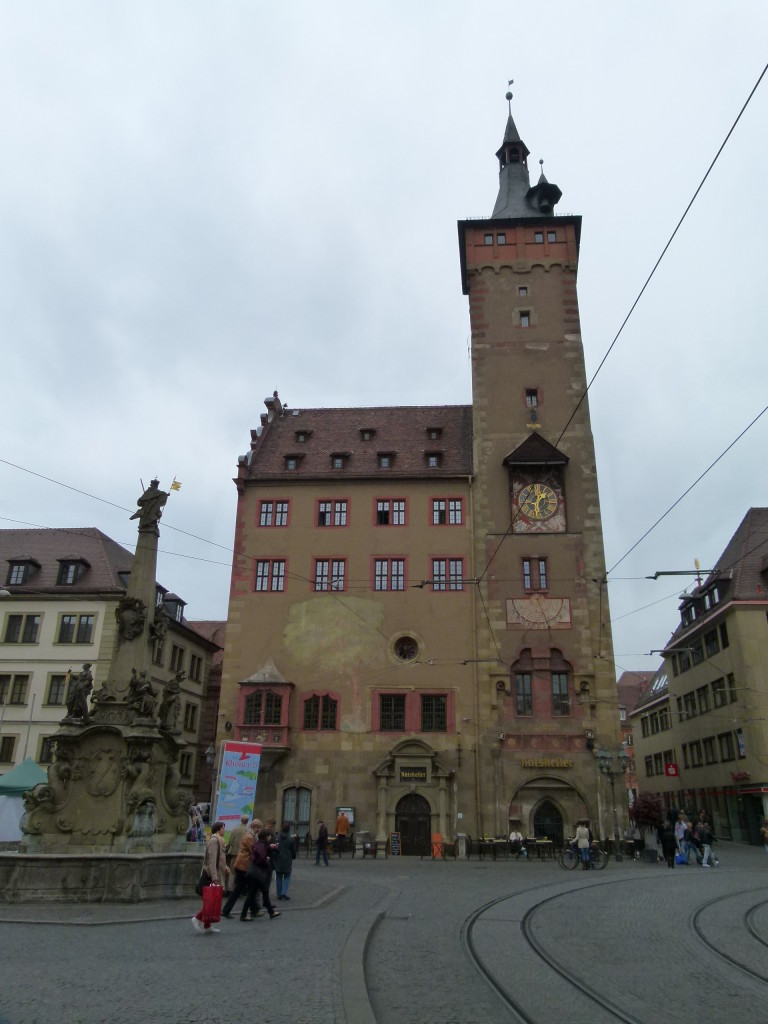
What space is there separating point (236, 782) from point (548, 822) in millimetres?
19160

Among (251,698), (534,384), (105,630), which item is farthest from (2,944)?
(534,384)

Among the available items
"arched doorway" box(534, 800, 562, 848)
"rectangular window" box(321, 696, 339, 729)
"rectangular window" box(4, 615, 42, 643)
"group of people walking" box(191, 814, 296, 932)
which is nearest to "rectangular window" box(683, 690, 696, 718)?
"arched doorway" box(534, 800, 562, 848)

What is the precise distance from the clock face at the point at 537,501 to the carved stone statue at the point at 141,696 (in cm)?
2418

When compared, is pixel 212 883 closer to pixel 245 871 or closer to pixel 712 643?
pixel 245 871

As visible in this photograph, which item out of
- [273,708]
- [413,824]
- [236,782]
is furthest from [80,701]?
[413,824]

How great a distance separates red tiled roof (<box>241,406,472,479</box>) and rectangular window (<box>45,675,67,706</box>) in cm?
1354

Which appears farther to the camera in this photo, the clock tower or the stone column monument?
the clock tower

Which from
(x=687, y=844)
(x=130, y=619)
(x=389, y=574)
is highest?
(x=389, y=574)

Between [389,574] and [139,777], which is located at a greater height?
[389,574]

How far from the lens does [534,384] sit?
131 feet

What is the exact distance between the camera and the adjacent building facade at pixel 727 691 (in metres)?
41.7

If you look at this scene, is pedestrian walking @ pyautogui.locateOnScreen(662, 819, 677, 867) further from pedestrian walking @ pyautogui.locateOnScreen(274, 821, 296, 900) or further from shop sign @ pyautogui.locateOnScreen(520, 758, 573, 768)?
pedestrian walking @ pyautogui.locateOnScreen(274, 821, 296, 900)

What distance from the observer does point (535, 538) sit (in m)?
36.6

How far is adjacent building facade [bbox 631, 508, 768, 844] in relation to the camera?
41688 millimetres
